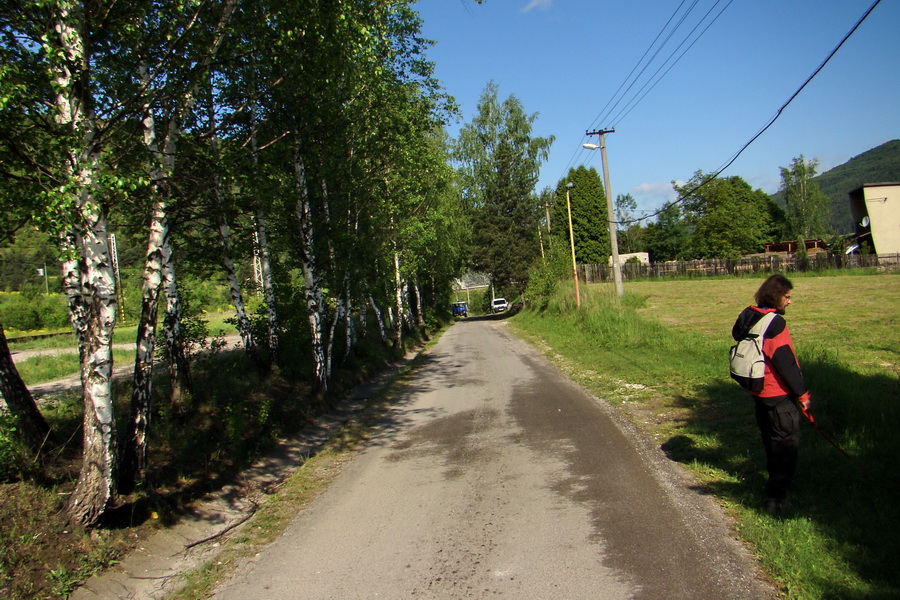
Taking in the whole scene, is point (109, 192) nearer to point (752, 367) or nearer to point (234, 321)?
point (752, 367)

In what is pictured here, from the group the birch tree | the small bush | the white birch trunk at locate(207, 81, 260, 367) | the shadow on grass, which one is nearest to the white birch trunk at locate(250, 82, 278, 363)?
the white birch trunk at locate(207, 81, 260, 367)

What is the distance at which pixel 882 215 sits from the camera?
48562mm

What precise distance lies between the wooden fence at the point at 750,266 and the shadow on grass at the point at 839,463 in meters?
39.6

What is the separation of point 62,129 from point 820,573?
22.5ft

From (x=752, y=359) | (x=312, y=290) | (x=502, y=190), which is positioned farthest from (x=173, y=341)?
(x=502, y=190)

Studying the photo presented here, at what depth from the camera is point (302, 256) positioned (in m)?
12.9

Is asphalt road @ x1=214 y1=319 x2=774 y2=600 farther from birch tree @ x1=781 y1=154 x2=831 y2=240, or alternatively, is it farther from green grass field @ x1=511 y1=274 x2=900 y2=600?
birch tree @ x1=781 y1=154 x2=831 y2=240

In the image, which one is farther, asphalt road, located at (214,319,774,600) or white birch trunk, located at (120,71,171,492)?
white birch trunk, located at (120,71,171,492)

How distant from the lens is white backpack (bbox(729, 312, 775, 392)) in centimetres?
477

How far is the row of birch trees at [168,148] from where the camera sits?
17.0ft

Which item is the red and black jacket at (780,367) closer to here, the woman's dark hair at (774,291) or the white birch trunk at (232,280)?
the woman's dark hair at (774,291)

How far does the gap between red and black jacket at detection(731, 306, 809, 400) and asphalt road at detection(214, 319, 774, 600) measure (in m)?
1.22

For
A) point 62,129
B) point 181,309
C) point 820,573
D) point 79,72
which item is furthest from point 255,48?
point 820,573

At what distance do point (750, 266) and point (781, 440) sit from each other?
55.5 metres
